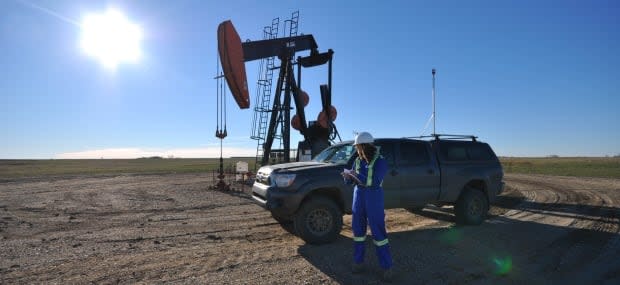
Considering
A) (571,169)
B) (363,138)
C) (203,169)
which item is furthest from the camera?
(203,169)

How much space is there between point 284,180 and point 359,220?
6.50 ft

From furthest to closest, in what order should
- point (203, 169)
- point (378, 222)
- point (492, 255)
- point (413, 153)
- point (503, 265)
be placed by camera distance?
1. point (203, 169)
2. point (413, 153)
3. point (492, 255)
4. point (503, 265)
5. point (378, 222)

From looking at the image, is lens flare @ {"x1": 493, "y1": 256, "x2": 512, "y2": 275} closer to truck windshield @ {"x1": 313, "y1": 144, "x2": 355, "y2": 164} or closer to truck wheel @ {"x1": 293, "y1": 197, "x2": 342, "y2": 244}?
truck wheel @ {"x1": 293, "y1": 197, "x2": 342, "y2": 244}

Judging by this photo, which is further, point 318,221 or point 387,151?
point 387,151

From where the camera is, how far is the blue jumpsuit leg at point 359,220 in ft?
17.0

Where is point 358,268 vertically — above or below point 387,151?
below

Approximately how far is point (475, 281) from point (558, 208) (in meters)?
7.71

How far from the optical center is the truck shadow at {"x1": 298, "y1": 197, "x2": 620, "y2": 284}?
513cm

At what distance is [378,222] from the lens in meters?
4.97

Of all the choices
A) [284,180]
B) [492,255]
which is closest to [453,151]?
[492,255]

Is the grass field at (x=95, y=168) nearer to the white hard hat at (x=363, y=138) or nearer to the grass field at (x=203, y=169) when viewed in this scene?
the grass field at (x=203, y=169)

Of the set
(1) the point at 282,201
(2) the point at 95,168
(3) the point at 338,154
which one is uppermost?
(3) the point at 338,154

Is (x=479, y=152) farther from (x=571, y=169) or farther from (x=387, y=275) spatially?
(x=571, y=169)

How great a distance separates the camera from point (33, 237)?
24.5 ft
